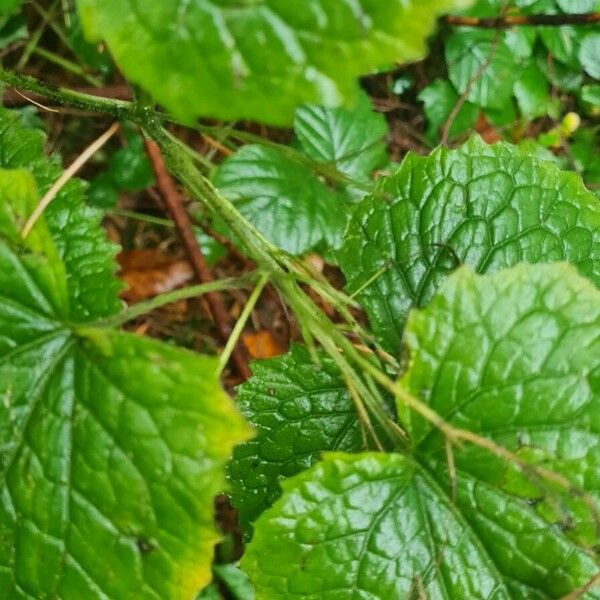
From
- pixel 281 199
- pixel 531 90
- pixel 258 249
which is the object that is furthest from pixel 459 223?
pixel 531 90

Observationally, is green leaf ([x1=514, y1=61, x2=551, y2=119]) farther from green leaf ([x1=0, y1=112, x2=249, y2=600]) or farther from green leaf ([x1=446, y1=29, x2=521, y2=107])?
green leaf ([x1=0, y1=112, x2=249, y2=600])

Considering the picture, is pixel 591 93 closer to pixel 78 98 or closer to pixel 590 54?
pixel 590 54

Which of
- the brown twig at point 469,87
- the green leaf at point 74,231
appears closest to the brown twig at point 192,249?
the green leaf at point 74,231

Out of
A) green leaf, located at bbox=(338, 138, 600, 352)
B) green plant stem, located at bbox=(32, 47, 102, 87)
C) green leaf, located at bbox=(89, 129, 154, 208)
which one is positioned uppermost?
green plant stem, located at bbox=(32, 47, 102, 87)

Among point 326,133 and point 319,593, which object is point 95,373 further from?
point 326,133

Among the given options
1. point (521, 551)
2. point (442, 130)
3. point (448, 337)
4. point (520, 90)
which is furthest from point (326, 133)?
point (521, 551)

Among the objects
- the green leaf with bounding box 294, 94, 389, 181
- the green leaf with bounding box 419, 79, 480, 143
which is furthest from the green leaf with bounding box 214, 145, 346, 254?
the green leaf with bounding box 419, 79, 480, 143
